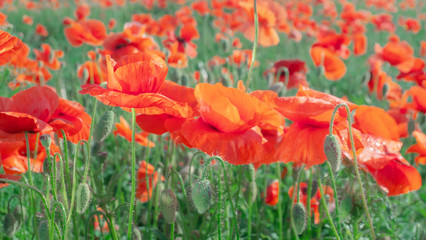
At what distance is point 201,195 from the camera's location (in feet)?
3.09

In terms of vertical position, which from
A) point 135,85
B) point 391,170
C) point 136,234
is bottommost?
point 136,234

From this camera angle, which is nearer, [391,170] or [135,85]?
→ [135,85]

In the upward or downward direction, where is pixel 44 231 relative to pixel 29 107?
downward

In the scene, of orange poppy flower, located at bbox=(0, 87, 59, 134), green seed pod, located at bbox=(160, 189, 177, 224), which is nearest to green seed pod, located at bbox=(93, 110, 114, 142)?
orange poppy flower, located at bbox=(0, 87, 59, 134)

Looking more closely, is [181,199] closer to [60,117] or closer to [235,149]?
[60,117]

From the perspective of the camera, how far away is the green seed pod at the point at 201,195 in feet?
3.08

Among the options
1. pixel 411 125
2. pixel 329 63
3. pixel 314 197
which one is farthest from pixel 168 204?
pixel 329 63

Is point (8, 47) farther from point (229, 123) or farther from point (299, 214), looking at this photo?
point (299, 214)

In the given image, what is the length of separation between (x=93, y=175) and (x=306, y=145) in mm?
734

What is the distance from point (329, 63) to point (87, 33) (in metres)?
1.20

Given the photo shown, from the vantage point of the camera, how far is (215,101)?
929 millimetres

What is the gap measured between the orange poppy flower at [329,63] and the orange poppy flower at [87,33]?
1.10 m

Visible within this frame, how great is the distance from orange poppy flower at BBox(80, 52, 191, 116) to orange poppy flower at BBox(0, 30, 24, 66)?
0.46ft

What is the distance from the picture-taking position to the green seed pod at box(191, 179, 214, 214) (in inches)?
37.0
